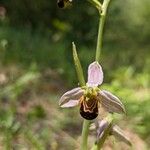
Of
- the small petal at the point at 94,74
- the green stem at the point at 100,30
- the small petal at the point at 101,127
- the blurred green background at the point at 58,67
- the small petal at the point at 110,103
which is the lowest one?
the blurred green background at the point at 58,67

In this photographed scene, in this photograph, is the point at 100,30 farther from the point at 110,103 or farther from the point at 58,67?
the point at 58,67

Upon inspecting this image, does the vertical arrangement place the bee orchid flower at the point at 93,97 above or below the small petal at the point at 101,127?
above

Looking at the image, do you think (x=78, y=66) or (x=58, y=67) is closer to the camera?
(x=78, y=66)

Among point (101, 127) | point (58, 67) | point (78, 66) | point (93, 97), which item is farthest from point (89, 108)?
point (58, 67)

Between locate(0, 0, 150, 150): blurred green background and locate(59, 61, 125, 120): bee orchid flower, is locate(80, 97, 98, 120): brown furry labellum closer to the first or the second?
locate(59, 61, 125, 120): bee orchid flower

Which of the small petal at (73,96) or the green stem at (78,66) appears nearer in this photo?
the green stem at (78,66)

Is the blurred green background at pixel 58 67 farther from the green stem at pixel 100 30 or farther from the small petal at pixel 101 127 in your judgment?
the green stem at pixel 100 30

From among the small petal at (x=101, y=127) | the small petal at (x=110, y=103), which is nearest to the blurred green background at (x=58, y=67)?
the small petal at (x=101, y=127)

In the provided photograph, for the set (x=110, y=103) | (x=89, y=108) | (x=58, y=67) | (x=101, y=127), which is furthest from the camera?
(x=58, y=67)
